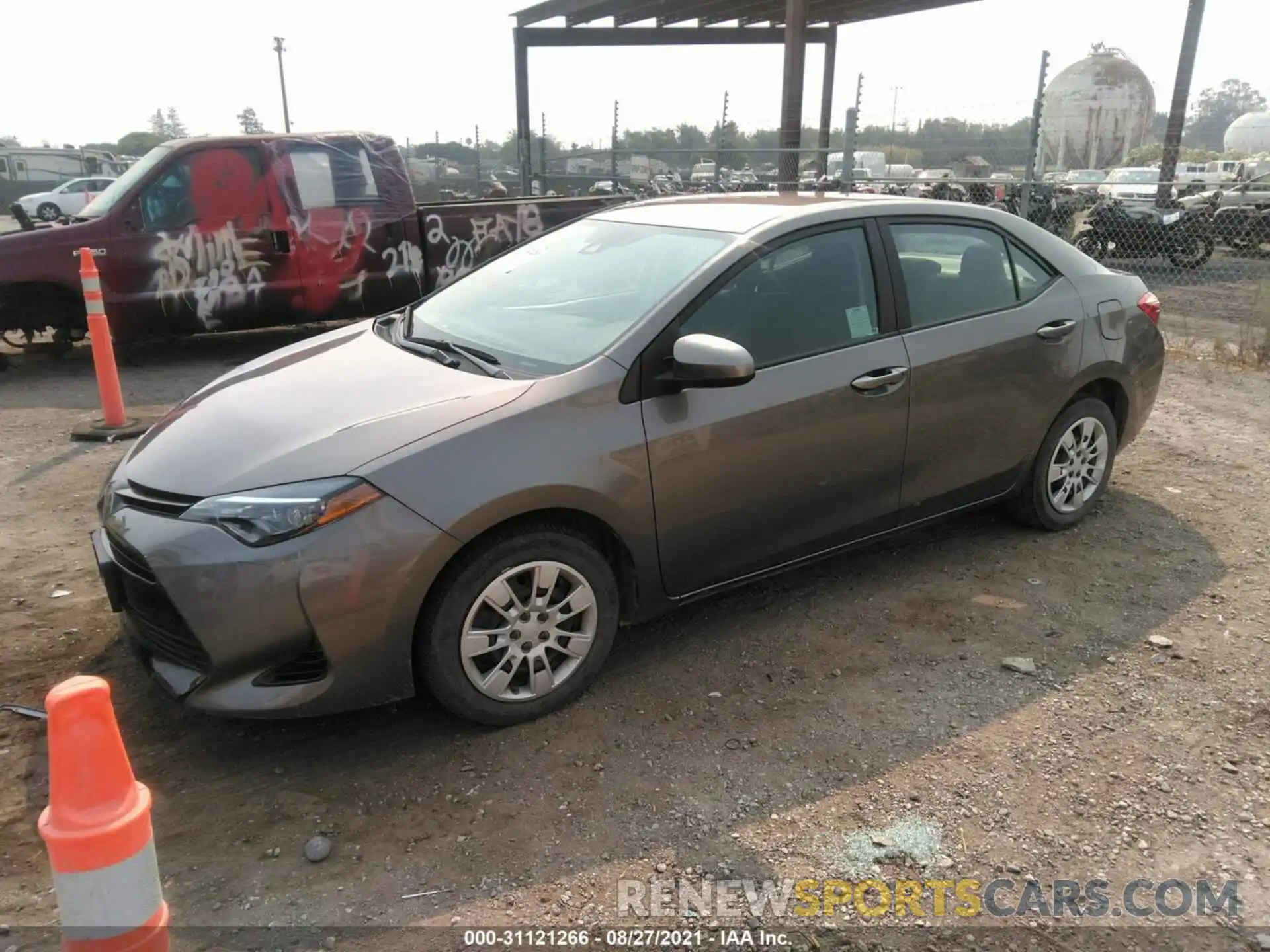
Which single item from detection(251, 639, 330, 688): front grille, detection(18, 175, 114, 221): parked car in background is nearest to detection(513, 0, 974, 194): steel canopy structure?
detection(251, 639, 330, 688): front grille

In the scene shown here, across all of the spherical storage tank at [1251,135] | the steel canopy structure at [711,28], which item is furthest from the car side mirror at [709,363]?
the spherical storage tank at [1251,135]

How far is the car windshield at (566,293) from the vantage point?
3.39 m

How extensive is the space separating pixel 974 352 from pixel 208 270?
6814 millimetres

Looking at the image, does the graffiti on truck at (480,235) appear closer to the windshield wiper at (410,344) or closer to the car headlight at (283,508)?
the windshield wiper at (410,344)

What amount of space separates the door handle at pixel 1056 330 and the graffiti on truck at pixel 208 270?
6717 mm

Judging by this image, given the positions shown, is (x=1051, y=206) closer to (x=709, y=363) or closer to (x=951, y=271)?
(x=951, y=271)

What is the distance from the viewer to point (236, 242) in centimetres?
826

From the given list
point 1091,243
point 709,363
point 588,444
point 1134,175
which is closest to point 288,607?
point 588,444

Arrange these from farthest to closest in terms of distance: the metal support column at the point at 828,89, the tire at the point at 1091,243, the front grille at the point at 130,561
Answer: the metal support column at the point at 828,89
the tire at the point at 1091,243
the front grille at the point at 130,561

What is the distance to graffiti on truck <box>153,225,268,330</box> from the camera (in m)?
8.09

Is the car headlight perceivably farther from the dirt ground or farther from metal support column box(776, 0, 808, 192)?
metal support column box(776, 0, 808, 192)

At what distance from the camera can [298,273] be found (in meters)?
8.53

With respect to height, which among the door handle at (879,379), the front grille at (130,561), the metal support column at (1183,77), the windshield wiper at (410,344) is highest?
the metal support column at (1183,77)

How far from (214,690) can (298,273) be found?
21.5 feet
